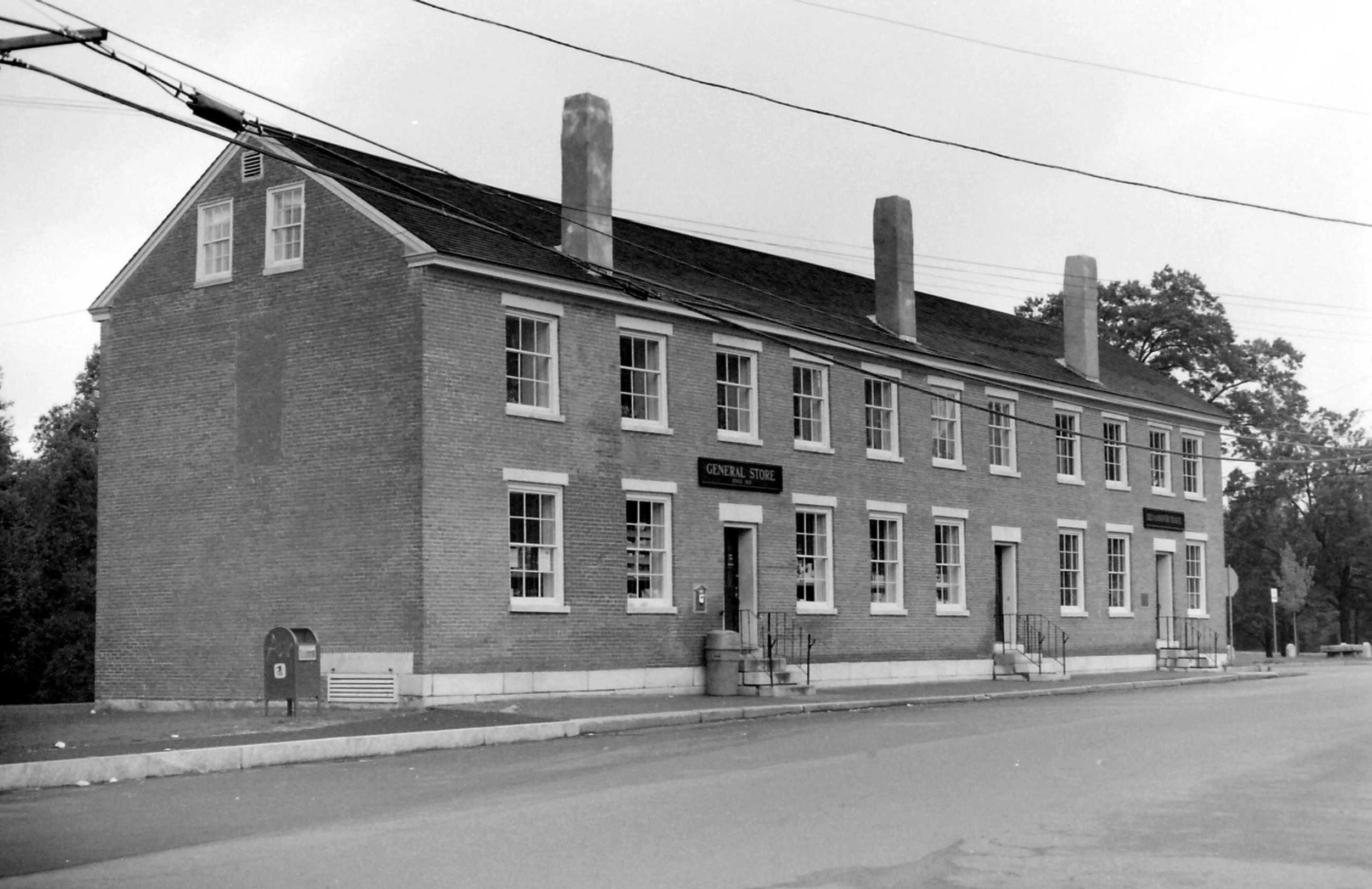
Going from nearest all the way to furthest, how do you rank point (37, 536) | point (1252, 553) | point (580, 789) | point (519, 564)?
point (580, 789)
point (519, 564)
point (37, 536)
point (1252, 553)

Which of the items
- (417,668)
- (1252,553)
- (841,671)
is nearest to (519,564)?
(417,668)

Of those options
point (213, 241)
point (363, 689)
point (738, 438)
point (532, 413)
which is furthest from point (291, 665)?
point (738, 438)

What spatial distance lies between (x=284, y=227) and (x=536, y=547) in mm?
7005

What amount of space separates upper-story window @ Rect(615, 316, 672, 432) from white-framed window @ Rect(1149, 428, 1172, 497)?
19973 mm

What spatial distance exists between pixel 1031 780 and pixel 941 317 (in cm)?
2827

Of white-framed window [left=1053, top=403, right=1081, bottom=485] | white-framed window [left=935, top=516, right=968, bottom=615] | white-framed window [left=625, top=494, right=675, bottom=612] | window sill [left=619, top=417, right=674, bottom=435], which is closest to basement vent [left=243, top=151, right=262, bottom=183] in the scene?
window sill [left=619, top=417, right=674, bottom=435]

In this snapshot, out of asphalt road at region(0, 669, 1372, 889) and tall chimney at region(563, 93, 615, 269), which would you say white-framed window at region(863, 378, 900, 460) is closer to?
tall chimney at region(563, 93, 615, 269)

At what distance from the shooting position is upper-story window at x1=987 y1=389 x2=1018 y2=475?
125 feet

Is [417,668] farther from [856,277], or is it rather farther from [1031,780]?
[856,277]

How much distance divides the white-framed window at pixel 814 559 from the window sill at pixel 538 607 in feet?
22.1

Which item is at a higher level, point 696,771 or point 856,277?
point 856,277

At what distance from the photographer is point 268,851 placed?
10750 millimetres

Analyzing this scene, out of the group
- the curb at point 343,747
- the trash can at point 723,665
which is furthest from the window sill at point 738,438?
the curb at point 343,747

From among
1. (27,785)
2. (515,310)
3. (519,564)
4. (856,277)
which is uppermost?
(856,277)
